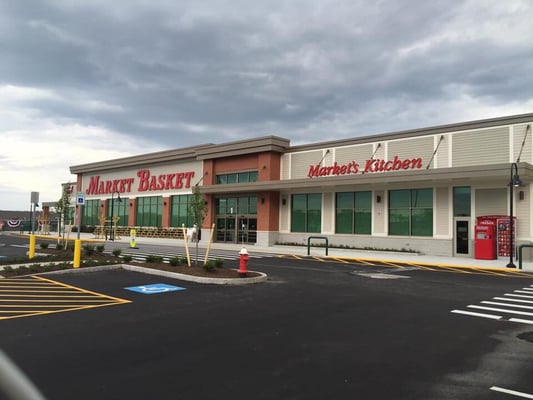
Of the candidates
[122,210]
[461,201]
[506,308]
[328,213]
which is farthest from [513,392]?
[122,210]

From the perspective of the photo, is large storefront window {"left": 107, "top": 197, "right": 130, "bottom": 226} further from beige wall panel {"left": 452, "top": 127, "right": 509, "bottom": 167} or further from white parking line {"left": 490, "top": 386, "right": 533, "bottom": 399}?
white parking line {"left": 490, "top": 386, "right": 533, "bottom": 399}

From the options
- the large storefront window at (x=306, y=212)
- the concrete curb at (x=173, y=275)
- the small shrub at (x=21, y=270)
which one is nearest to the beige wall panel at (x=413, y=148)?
the large storefront window at (x=306, y=212)

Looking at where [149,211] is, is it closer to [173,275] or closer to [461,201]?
[461,201]

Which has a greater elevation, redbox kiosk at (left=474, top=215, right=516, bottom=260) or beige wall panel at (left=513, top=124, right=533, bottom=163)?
beige wall panel at (left=513, top=124, right=533, bottom=163)

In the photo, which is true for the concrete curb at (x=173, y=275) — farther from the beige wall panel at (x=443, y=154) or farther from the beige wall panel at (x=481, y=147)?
the beige wall panel at (x=481, y=147)

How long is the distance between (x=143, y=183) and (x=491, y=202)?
34564mm

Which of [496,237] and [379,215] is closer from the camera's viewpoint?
[496,237]

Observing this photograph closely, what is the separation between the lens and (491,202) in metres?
24.7

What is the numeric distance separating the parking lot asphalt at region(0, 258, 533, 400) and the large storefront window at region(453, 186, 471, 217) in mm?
15258

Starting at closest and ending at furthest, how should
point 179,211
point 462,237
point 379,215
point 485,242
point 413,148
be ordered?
point 485,242 → point 462,237 → point 413,148 → point 379,215 → point 179,211

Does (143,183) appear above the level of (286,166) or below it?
below

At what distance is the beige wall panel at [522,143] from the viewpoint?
77.8 ft

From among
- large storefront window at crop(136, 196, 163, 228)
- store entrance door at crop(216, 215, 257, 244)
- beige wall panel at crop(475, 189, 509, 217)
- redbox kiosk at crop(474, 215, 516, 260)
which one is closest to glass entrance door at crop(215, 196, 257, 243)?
store entrance door at crop(216, 215, 257, 244)

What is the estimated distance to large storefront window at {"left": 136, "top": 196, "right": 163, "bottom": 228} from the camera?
46116 millimetres
